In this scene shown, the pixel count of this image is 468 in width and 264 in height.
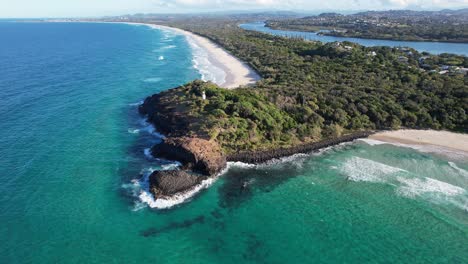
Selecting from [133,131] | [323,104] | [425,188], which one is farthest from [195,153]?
[425,188]

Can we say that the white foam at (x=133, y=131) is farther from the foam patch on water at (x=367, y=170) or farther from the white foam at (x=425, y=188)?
the white foam at (x=425, y=188)

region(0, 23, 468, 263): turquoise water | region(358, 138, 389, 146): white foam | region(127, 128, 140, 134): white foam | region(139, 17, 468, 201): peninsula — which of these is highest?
region(139, 17, 468, 201): peninsula

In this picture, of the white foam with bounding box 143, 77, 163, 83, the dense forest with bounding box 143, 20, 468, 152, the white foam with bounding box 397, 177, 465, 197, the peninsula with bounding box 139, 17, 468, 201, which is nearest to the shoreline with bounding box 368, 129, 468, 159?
the peninsula with bounding box 139, 17, 468, 201

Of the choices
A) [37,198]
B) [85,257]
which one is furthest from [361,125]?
[37,198]

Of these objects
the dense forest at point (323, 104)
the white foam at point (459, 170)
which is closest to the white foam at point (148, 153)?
the dense forest at point (323, 104)

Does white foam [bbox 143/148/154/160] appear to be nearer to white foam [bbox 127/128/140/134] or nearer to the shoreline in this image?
white foam [bbox 127/128/140/134]

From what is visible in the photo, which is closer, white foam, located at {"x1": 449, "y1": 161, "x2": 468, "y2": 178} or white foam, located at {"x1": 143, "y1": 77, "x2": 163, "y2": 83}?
white foam, located at {"x1": 449, "y1": 161, "x2": 468, "y2": 178}

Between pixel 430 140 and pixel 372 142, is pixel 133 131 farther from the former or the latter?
pixel 430 140

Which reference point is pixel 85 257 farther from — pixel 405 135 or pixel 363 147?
pixel 405 135
